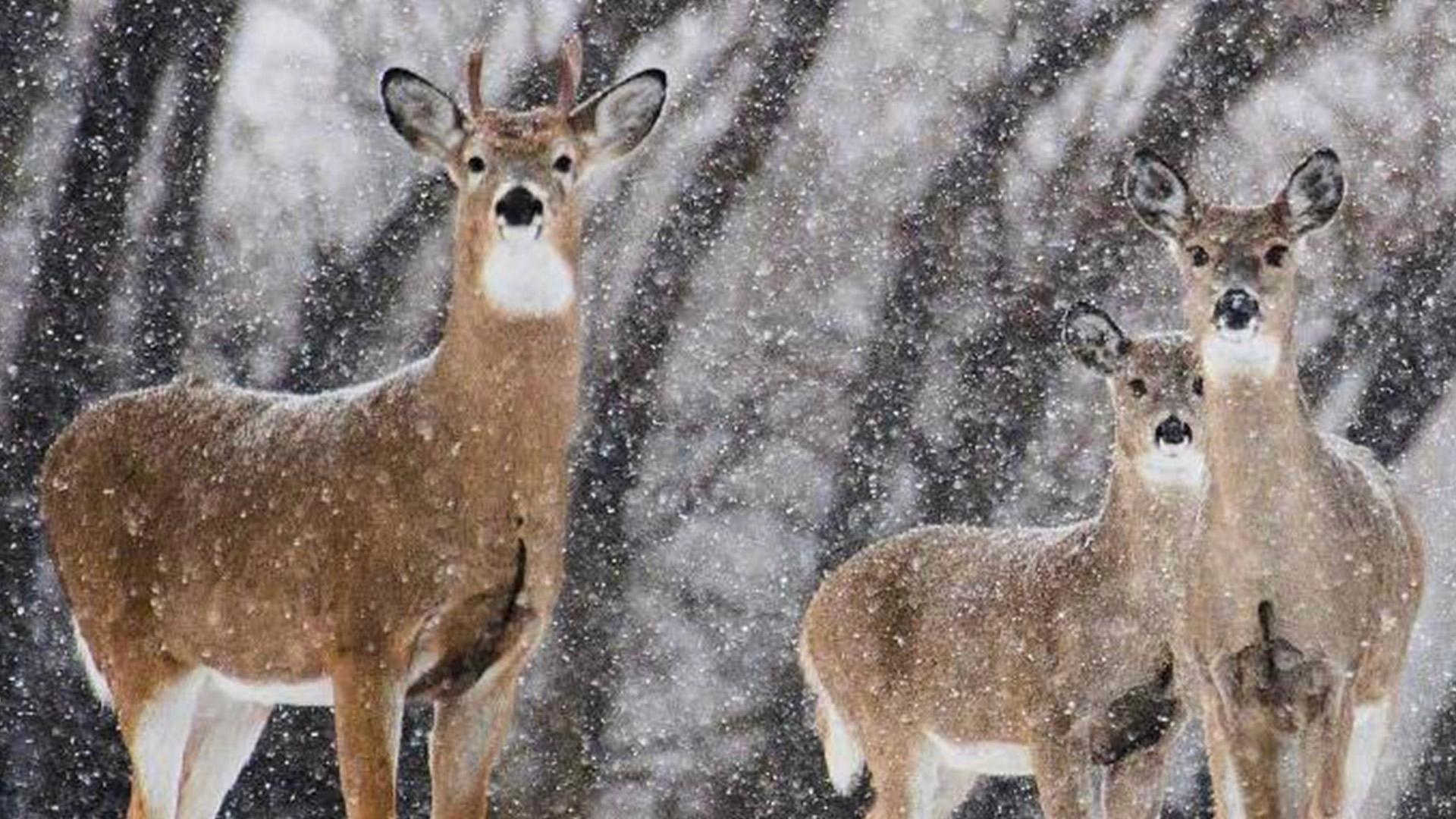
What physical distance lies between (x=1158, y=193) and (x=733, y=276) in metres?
8.49

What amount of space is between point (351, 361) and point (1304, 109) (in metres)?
4.88

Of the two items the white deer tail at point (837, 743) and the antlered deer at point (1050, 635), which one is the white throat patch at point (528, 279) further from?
the white deer tail at point (837, 743)

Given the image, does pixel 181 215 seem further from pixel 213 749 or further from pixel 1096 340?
pixel 1096 340

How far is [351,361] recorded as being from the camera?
16.1m

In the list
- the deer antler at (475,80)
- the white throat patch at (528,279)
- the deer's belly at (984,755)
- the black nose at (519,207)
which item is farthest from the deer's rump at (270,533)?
the deer's belly at (984,755)

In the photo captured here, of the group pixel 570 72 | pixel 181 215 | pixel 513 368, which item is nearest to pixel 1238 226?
pixel 570 72

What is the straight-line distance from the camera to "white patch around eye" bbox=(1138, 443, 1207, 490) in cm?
969

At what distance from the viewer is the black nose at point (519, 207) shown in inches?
328

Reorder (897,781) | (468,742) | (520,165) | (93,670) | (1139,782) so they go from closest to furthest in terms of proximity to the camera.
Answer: (520,165) < (468,742) < (93,670) < (1139,782) < (897,781)

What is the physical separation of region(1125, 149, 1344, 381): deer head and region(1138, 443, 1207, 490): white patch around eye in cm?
86

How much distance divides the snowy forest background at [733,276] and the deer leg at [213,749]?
5.63 metres

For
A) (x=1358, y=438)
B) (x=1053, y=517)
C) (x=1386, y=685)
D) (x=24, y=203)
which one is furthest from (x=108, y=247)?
(x=1386, y=685)

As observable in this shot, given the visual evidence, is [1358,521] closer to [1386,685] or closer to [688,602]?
[1386,685]

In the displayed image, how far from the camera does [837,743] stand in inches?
439
